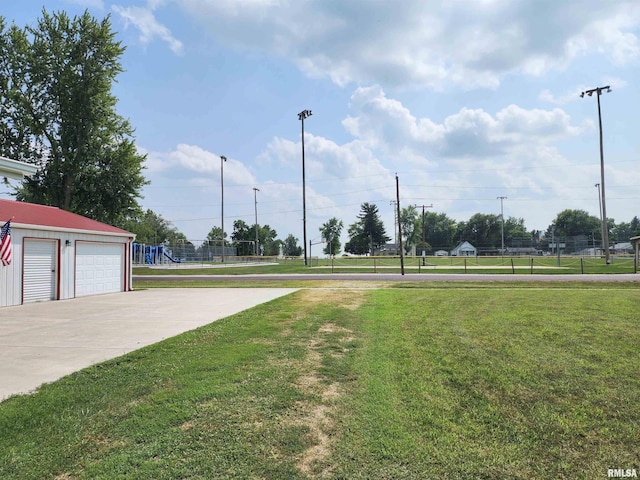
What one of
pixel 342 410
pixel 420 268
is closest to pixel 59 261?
pixel 342 410

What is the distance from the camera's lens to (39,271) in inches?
518

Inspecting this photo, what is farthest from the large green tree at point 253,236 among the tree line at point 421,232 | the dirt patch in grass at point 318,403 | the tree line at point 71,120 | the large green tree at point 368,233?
the dirt patch in grass at point 318,403

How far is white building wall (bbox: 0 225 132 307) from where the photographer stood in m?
12.0

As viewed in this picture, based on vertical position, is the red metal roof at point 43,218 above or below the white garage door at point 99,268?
above

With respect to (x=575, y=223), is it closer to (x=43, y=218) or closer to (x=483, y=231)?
(x=483, y=231)

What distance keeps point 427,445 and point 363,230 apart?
348ft

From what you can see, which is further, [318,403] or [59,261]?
[59,261]

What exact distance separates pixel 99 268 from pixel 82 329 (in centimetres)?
888

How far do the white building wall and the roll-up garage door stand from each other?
0.16m

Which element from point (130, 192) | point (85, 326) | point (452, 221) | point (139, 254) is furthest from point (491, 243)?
point (85, 326)

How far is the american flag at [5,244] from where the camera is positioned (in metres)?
11.5

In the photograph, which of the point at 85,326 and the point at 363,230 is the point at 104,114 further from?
the point at 363,230

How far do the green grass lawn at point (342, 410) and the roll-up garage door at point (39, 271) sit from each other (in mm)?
9234

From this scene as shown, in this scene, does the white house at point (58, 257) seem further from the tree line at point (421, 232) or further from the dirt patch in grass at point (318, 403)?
the tree line at point (421, 232)
